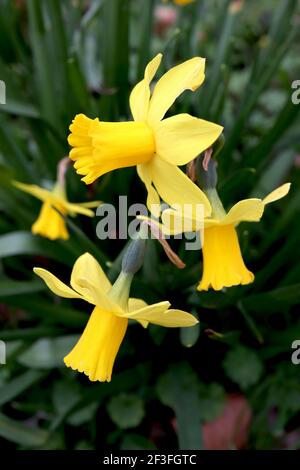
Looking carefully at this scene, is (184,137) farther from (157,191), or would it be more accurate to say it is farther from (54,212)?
(54,212)

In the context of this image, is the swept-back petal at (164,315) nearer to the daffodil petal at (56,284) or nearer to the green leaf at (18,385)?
the daffodil petal at (56,284)

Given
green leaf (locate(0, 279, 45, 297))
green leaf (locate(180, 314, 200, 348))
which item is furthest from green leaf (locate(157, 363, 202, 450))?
green leaf (locate(0, 279, 45, 297))

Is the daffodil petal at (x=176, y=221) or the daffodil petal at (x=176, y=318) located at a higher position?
the daffodil petal at (x=176, y=221)

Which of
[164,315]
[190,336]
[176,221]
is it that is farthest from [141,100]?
[190,336]

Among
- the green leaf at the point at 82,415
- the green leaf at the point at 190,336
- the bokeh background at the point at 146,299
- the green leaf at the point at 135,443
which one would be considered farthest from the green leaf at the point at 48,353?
the green leaf at the point at 190,336

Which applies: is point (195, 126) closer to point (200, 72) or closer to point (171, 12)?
point (200, 72)

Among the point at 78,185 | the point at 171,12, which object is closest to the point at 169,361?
the point at 78,185

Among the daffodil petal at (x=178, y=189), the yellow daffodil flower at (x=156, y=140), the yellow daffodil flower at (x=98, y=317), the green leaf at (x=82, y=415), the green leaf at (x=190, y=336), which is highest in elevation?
the yellow daffodil flower at (x=156, y=140)
